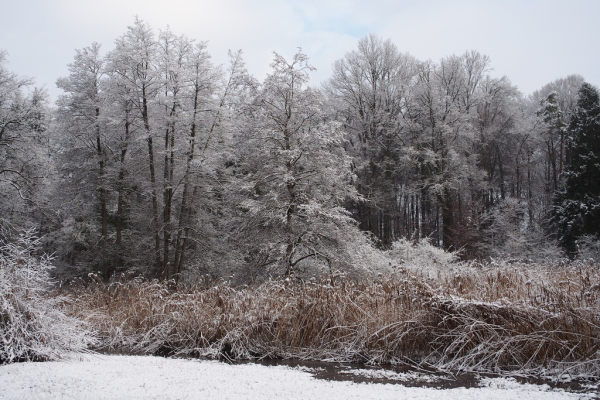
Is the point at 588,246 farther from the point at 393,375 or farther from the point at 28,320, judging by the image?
the point at 28,320

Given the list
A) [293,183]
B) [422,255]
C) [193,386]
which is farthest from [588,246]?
[193,386]

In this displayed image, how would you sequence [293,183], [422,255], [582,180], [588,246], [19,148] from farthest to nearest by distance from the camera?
[582,180] → [588,246] → [19,148] → [422,255] → [293,183]

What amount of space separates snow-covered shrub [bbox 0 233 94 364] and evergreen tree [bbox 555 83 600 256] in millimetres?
22461

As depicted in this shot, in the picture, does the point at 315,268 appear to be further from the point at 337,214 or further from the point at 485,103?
the point at 485,103

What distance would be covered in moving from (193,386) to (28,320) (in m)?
2.48

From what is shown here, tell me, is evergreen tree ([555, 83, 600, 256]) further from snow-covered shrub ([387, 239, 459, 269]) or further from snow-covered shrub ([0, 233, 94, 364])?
snow-covered shrub ([0, 233, 94, 364])

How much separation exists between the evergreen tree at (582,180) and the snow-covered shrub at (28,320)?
22.5m

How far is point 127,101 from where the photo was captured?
17828 mm

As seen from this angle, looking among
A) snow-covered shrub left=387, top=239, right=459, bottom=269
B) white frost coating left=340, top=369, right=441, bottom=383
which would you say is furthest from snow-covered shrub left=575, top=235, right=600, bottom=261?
white frost coating left=340, top=369, right=441, bottom=383

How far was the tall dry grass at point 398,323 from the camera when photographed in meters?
5.01

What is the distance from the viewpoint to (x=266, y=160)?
48.1ft

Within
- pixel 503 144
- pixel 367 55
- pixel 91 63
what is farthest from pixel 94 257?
pixel 503 144

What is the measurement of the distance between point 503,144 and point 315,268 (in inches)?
835

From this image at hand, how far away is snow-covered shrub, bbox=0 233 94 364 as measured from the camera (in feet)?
15.6
